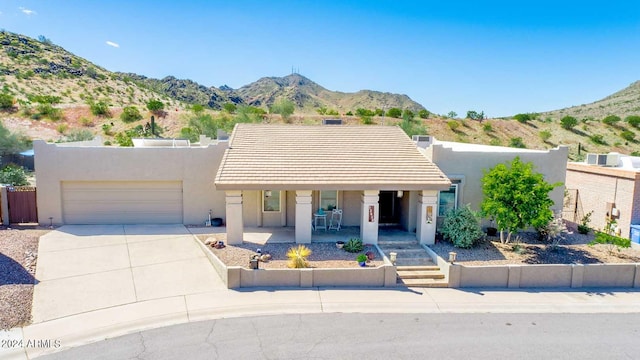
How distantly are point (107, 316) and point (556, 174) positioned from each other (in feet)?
60.6

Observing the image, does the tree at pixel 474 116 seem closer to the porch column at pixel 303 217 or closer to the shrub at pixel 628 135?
the shrub at pixel 628 135

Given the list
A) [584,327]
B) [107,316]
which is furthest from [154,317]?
[584,327]

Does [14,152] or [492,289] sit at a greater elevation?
[14,152]

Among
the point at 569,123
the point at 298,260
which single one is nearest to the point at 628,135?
the point at 569,123

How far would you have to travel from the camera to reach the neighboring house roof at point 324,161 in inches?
597

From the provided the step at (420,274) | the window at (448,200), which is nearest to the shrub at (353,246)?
the step at (420,274)

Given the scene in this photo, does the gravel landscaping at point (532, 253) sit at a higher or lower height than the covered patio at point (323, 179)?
lower

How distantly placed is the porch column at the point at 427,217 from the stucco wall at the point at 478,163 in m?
2.32

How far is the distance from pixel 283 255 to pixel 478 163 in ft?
31.7

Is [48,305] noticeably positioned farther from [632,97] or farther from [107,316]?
[632,97]

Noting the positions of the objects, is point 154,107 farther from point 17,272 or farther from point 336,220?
point 17,272

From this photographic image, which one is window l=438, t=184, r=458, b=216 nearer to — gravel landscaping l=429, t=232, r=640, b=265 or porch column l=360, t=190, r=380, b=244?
gravel landscaping l=429, t=232, r=640, b=265

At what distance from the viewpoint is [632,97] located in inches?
2928

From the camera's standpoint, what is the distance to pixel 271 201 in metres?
18.1
